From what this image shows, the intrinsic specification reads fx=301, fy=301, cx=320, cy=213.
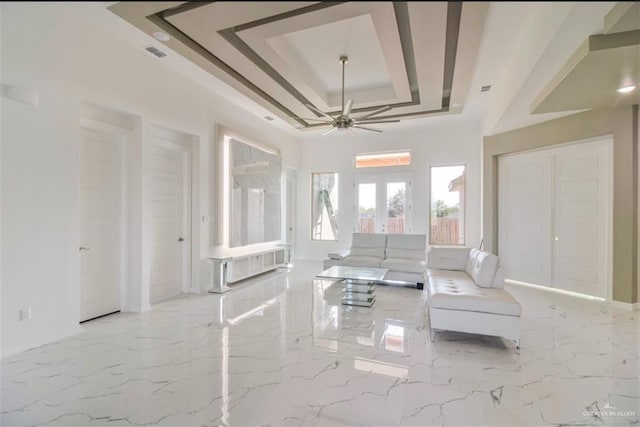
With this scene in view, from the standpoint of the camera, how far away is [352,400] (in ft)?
6.68

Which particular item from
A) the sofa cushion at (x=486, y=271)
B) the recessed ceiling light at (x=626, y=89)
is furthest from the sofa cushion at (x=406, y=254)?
the recessed ceiling light at (x=626, y=89)

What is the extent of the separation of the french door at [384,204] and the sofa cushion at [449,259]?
2470 millimetres

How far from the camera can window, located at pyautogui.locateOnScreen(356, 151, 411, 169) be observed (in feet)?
23.9

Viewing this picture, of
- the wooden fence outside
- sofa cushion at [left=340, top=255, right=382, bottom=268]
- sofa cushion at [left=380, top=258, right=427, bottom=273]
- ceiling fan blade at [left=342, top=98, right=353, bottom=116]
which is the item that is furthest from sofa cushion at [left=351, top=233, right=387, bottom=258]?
ceiling fan blade at [left=342, top=98, right=353, bottom=116]

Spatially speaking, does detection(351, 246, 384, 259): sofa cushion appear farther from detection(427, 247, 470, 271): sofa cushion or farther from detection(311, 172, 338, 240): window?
detection(311, 172, 338, 240): window

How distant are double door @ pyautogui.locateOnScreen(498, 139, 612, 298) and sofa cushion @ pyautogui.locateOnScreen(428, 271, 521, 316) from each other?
257 centimetres

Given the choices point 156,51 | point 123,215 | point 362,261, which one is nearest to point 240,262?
point 123,215

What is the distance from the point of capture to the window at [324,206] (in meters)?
7.94

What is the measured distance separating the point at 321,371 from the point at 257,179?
14.2ft

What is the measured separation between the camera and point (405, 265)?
17.0 feet

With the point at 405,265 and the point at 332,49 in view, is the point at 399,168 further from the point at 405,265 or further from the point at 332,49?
the point at 332,49

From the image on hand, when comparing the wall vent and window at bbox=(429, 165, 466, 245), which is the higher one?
the wall vent

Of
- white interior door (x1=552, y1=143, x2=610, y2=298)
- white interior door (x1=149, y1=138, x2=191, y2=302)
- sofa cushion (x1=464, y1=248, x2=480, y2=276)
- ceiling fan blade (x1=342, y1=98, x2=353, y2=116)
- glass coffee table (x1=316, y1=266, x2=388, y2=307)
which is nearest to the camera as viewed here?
ceiling fan blade (x1=342, y1=98, x2=353, y2=116)

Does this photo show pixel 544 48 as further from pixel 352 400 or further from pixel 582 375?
pixel 352 400
